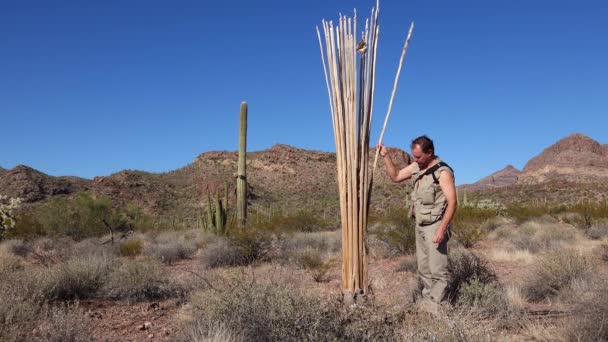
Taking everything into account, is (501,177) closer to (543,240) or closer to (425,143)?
(543,240)

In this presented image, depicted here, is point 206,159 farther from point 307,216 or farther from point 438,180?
point 438,180

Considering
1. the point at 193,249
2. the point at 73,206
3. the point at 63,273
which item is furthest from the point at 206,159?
the point at 63,273

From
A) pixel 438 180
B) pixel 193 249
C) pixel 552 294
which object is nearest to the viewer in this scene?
pixel 438 180

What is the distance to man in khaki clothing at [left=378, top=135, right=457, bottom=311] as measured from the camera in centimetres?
516

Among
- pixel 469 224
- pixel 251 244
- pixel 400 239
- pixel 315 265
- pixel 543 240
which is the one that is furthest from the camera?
pixel 469 224

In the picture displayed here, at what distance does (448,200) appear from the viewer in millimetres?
5066

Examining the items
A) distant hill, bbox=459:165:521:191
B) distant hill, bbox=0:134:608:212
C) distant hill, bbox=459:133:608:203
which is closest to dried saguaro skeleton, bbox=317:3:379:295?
distant hill, bbox=0:134:608:212

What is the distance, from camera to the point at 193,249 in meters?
13.6

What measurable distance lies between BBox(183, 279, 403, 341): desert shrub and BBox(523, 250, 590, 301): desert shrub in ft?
10.1

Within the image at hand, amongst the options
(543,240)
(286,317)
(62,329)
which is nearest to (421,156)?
(286,317)

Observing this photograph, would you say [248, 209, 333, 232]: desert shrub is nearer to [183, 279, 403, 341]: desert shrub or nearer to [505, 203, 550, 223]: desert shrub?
[505, 203, 550, 223]: desert shrub

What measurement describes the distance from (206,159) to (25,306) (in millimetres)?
57703

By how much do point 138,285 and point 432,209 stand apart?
4.12 m

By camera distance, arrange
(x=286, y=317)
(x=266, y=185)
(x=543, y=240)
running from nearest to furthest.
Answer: (x=286, y=317), (x=543, y=240), (x=266, y=185)
